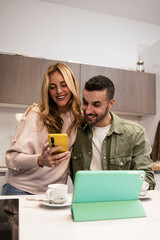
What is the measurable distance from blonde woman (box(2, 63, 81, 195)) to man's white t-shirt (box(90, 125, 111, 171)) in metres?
0.13

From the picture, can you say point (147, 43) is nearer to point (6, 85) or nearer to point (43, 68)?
point (43, 68)

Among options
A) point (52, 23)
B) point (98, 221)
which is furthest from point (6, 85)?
point (98, 221)

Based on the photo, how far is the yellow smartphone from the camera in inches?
44.5

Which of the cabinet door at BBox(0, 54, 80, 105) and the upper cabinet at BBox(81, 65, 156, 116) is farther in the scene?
the upper cabinet at BBox(81, 65, 156, 116)

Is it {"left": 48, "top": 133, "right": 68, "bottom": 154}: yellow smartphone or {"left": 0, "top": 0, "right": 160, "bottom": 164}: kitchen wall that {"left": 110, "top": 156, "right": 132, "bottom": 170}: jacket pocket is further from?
{"left": 0, "top": 0, "right": 160, "bottom": 164}: kitchen wall

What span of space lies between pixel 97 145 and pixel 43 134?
33 cm

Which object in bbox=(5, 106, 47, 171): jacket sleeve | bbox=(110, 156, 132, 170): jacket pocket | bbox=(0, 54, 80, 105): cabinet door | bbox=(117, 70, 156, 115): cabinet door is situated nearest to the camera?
bbox=(5, 106, 47, 171): jacket sleeve

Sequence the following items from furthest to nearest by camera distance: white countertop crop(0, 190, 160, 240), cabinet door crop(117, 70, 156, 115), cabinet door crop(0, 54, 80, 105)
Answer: cabinet door crop(117, 70, 156, 115) < cabinet door crop(0, 54, 80, 105) < white countertop crop(0, 190, 160, 240)

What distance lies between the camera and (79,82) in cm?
293

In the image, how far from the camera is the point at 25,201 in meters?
1.00

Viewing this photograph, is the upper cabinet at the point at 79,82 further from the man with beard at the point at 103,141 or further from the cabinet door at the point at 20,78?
the man with beard at the point at 103,141

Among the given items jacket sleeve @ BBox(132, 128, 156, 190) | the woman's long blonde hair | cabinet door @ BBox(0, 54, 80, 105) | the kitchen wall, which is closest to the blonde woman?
the woman's long blonde hair

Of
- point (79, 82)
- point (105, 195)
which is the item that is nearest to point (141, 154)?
point (105, 195)

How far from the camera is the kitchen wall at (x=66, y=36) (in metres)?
2.99
